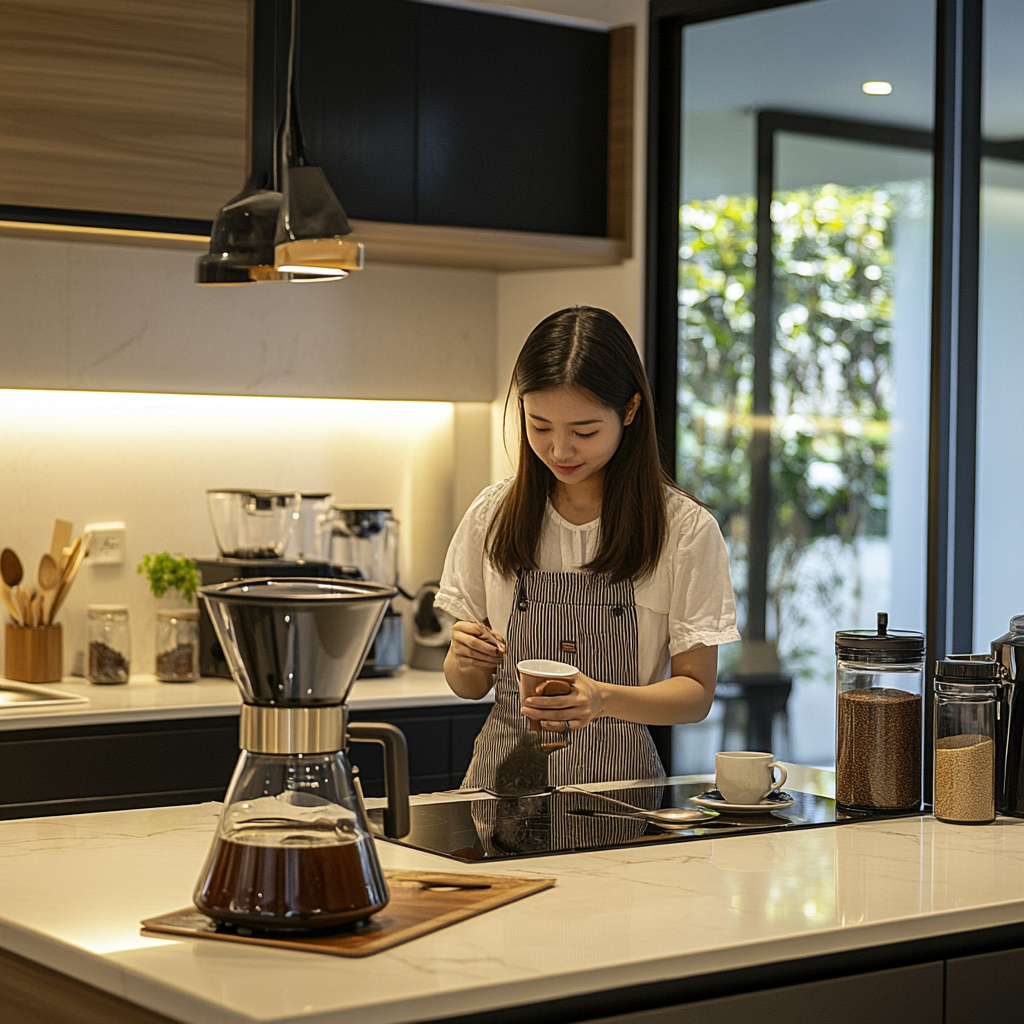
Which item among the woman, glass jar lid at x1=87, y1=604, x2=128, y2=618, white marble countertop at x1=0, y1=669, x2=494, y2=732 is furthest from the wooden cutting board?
glass jar lid at x1=87, y1=604, x2=128, y2=618

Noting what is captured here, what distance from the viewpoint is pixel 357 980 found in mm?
1286

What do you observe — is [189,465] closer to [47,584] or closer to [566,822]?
[47,584]

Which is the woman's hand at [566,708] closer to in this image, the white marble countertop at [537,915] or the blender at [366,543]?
the white marble countertop at [537,915]

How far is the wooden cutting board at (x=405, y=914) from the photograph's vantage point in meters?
1.39

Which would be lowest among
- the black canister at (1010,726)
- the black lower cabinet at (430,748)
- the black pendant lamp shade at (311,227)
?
the black lower cabinet at (430,748)

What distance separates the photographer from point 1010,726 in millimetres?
2055

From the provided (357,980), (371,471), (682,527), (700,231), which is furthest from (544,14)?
(357,980)

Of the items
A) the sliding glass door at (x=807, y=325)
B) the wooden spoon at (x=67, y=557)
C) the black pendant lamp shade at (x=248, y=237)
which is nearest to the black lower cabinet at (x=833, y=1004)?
the black pendant lamp shade at (x=248, y=237)

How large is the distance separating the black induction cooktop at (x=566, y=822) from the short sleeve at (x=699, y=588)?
0.81 feet

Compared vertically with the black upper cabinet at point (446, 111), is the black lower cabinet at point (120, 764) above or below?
below

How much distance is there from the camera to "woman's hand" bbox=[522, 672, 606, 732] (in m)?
2.11

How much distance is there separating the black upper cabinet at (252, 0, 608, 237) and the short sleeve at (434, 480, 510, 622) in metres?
1.32

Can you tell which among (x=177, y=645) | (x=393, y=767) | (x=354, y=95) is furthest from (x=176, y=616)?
(x=393, y=767)

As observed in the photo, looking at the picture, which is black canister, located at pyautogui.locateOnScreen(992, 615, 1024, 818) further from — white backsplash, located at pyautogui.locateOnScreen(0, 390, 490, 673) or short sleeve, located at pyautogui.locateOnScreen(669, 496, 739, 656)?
white backsplash, located at pyautogui.locateOnScreen(0, 390, 490, 673)
